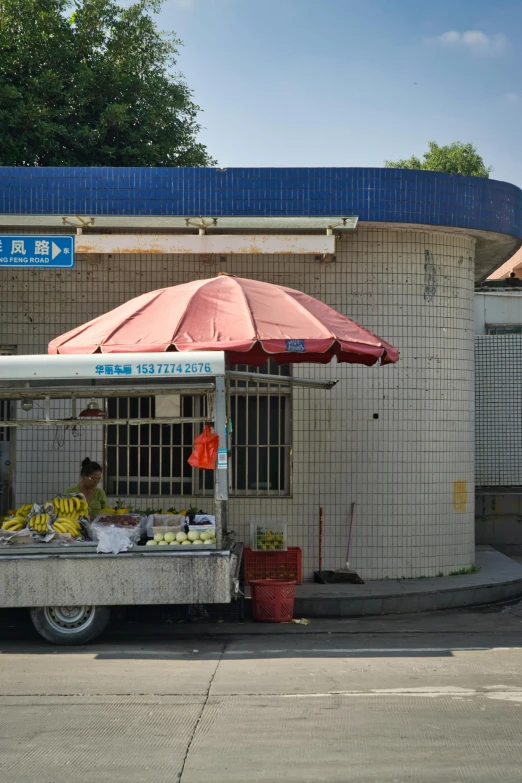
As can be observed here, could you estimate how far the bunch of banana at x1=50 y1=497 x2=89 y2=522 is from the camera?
981 cm

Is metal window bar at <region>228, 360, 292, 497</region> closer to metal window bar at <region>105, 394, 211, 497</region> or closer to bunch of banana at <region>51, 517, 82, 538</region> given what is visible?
metal window bar at <region>105, 394, 211, 497</region>

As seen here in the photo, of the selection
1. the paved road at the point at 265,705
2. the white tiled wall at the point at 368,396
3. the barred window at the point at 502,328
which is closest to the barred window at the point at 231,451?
the white tiled wall at the point at 368,396

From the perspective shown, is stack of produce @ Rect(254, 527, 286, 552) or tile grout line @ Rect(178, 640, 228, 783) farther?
stack of produce @ Rect(254, 527, 286, 552)

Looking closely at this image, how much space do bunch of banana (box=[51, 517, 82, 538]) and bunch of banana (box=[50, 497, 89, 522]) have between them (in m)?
0.27

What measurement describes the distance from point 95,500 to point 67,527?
5.47ft

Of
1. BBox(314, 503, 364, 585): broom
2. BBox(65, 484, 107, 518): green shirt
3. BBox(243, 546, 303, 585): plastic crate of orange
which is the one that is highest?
BBox(65, 484, 107, 518): green shirt

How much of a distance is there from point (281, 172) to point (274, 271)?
128cm

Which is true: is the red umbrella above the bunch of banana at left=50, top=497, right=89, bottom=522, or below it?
above

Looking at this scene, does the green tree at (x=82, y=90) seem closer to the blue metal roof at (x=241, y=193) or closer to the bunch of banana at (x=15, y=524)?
the blue metal roof at (x=241, y=193)

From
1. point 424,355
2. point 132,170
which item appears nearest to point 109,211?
point 132,170

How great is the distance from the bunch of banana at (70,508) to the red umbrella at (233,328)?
5.26 ft

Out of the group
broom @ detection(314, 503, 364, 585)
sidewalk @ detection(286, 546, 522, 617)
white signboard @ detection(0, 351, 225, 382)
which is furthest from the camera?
broom @ detection(314, 503, 364, 585)

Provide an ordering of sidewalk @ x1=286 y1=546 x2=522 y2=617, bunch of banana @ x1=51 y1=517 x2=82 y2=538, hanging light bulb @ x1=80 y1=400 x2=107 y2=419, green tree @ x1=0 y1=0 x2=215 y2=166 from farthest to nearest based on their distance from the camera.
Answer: green tree @ x1=0 y1=0 x2=215 y2=166, hanging light bulb @ x1=80 y1=400 x2=107 y2=419, sidewalk @ x1=286 y1=546 x2=522 y2=617, bunch of banana @ x1=51 y1=517 x2=82 y2=538

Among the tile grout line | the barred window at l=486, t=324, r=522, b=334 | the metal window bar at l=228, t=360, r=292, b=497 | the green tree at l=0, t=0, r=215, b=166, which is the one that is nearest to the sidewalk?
the metal window bar at l=228, t=360, r=292, b=497
